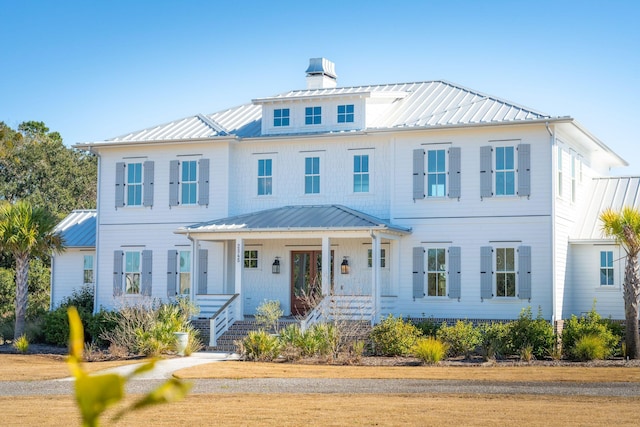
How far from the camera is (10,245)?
2675cm

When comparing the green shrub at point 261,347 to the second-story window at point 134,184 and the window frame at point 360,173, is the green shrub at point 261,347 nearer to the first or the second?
the window frame at point 360,173

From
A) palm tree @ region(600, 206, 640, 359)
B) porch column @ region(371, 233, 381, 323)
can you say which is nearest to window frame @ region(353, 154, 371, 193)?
porch column @ region(371, 233, 381, 323)

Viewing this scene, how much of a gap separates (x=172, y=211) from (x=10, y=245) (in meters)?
5.19

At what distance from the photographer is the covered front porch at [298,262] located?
24.8 metres

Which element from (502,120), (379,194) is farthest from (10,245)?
(502,120)

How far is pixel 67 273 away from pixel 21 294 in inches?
211

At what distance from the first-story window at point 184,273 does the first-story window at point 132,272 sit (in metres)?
1.63

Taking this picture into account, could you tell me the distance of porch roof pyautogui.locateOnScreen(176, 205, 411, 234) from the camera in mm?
25141

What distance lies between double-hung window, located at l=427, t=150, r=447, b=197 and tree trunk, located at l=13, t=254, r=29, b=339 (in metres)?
12.3

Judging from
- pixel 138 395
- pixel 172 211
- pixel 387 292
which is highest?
pixel 172 211

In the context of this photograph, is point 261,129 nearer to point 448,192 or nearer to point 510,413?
point 448,192

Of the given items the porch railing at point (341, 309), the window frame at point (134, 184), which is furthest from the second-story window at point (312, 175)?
the window frame at point (134, 184)

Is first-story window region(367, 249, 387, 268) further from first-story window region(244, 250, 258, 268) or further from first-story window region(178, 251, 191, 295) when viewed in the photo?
first-story window region(178, 251, 191, 295)

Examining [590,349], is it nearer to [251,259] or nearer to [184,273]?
[251,259]
